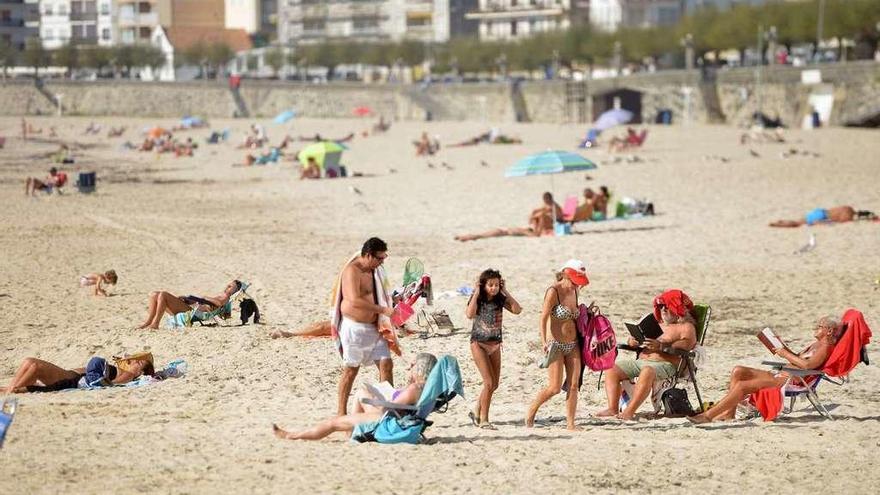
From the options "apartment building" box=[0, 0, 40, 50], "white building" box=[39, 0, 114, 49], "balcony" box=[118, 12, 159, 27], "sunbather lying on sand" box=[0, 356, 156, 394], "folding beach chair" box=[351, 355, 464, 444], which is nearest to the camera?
"folding beach chair" box=[351, 355, 464, 444]

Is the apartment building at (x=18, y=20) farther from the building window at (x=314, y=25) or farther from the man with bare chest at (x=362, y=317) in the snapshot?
the man with bare chest at (x=362, y=317)

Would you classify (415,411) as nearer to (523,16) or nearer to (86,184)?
(86,184)

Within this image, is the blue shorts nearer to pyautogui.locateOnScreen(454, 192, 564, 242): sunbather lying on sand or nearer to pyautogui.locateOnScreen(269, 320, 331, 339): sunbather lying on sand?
pyautogui.locateOnScreen(454, 192, 564, 242): sunbather lying on sand

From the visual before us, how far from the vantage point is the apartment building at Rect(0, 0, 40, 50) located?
10094cm

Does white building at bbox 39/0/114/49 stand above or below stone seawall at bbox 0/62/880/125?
above

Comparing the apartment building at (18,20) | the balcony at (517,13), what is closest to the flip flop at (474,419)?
the balcony at (517,13)

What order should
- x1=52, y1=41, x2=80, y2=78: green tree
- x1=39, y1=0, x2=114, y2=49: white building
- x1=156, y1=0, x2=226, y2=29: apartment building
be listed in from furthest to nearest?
x1=156, y1=0, x2=226, y2=29: apartment building
x1=39, y1=0, x2=114, y2=49: white building
x1=52, y1=41, x2=80, y2=78: green tree

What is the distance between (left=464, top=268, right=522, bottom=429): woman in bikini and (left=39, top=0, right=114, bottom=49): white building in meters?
95.1

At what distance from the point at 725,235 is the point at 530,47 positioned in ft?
196

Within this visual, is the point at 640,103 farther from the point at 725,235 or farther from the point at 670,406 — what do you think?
the point at 670,406

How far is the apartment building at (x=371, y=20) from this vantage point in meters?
98.7

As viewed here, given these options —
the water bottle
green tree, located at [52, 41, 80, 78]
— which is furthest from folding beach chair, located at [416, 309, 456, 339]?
green tree, located at [52, 41, 80, 78]

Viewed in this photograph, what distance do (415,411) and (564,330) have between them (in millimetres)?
1125

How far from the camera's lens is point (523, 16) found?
311 ft
